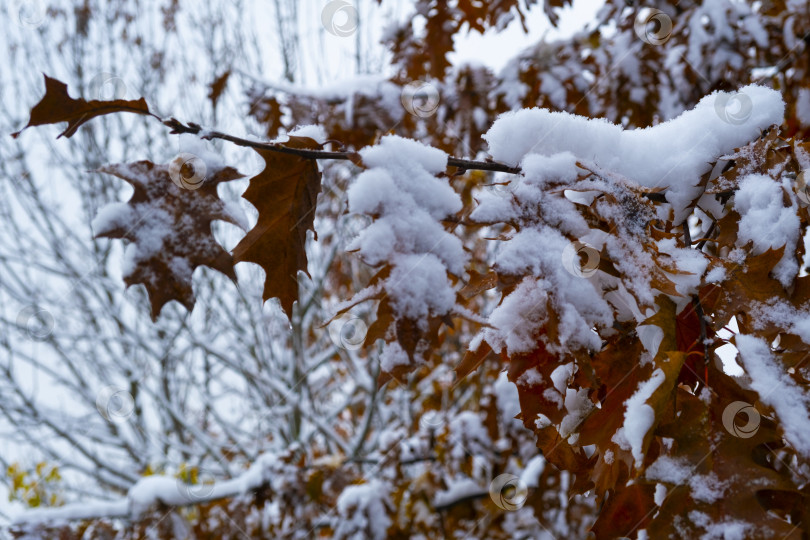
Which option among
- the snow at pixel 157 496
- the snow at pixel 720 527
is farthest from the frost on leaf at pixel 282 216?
the snow at pixel 157 496

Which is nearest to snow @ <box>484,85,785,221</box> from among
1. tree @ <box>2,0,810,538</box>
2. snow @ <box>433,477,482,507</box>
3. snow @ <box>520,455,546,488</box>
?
tree @ <box>2,0,810,538</box>

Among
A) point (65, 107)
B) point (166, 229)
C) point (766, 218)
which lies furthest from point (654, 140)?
point (65, 107)

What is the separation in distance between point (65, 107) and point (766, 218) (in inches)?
48.0

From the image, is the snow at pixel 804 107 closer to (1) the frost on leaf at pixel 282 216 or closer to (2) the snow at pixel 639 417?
(2) the snow at pixel 639 417

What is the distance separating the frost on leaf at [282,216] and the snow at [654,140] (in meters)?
0.35

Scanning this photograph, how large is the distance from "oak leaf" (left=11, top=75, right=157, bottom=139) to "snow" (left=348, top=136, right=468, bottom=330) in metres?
0.45

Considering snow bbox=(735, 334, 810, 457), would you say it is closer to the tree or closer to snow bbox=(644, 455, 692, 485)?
the tree

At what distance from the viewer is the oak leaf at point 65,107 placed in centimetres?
102

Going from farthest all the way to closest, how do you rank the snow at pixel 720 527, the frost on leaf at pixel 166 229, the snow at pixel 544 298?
the frost on leaf at pixel 166 229
the snow at pixel 544 298
the snow at pixel 720 527

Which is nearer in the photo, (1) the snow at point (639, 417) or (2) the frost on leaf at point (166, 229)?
(1) the snow at point (639, 417)

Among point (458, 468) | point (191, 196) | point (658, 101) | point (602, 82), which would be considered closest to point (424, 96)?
point (602, 82)

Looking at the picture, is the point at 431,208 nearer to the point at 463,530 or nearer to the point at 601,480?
the point at 601,480

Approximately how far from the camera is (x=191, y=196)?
3.72 ft

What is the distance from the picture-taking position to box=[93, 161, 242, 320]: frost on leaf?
1.11m
